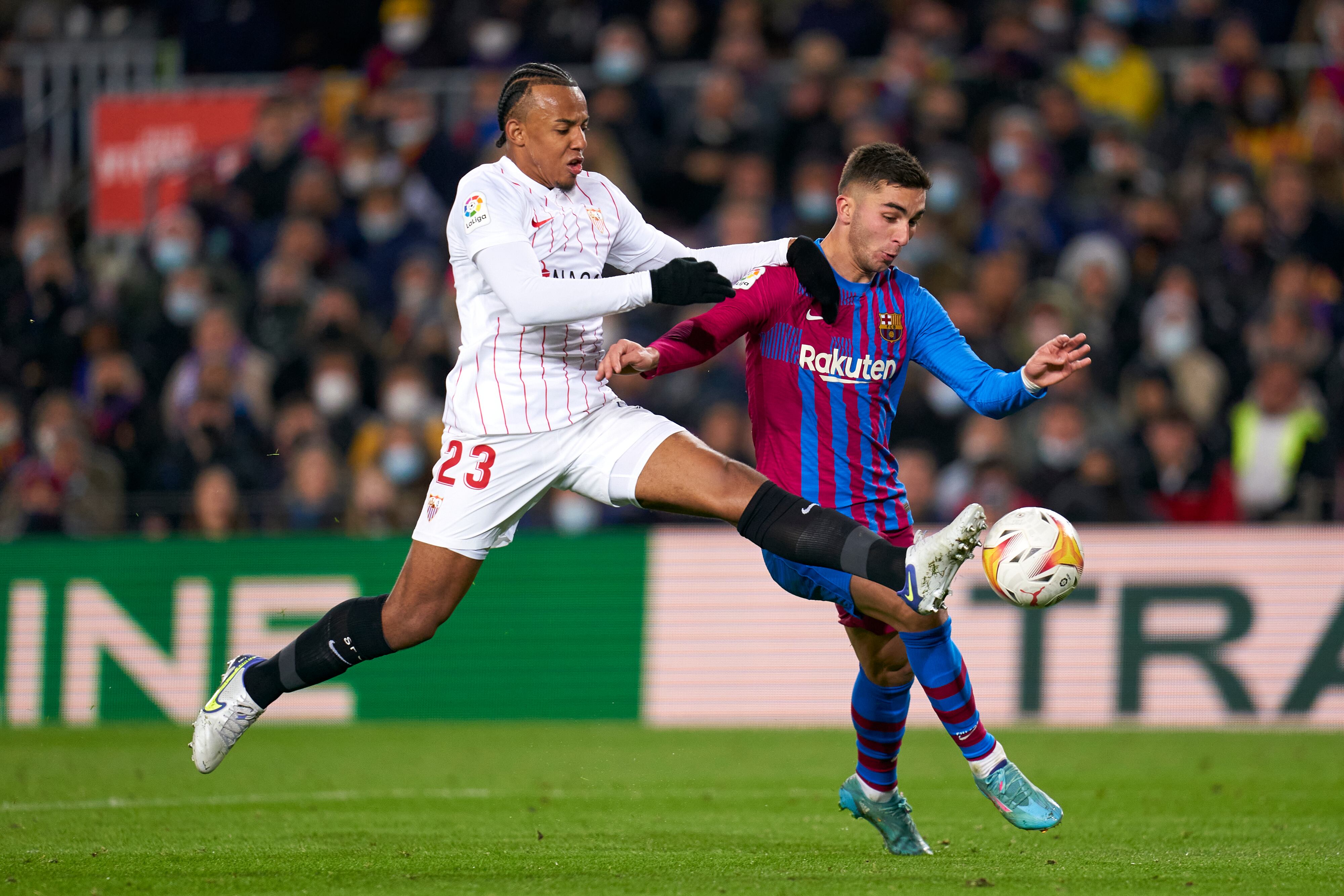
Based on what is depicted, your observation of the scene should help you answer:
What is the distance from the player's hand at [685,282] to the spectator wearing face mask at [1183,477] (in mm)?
6878

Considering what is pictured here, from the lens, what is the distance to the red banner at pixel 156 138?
16078mm

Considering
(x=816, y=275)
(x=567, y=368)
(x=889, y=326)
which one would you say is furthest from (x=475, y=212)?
(x=889, y=326)

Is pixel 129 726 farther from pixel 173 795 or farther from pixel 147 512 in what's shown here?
pixel 173 795

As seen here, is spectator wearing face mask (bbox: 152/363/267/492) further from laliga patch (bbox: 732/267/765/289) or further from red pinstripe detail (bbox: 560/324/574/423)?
laliga patch (bbox: 732/267/765/289)

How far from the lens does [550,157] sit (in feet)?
19.8

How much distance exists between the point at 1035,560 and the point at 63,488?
361 inches

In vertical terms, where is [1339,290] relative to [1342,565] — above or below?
above

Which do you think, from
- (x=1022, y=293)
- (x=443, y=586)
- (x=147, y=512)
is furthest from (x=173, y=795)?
(x=1022, y=293)

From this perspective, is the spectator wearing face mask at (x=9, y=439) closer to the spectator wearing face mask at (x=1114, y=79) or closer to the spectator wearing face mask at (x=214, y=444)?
the spectator wearing face mask at (x=214, y=444)

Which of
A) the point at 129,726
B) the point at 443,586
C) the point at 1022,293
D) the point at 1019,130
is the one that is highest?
the point at 1019,130

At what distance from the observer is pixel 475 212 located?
588 centimetres

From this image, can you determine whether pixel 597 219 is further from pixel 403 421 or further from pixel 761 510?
pixel 403 421

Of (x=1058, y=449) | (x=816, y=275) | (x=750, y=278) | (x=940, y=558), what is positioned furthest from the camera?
(x=1058, y=449)

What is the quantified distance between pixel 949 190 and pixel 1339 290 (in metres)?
3.06
